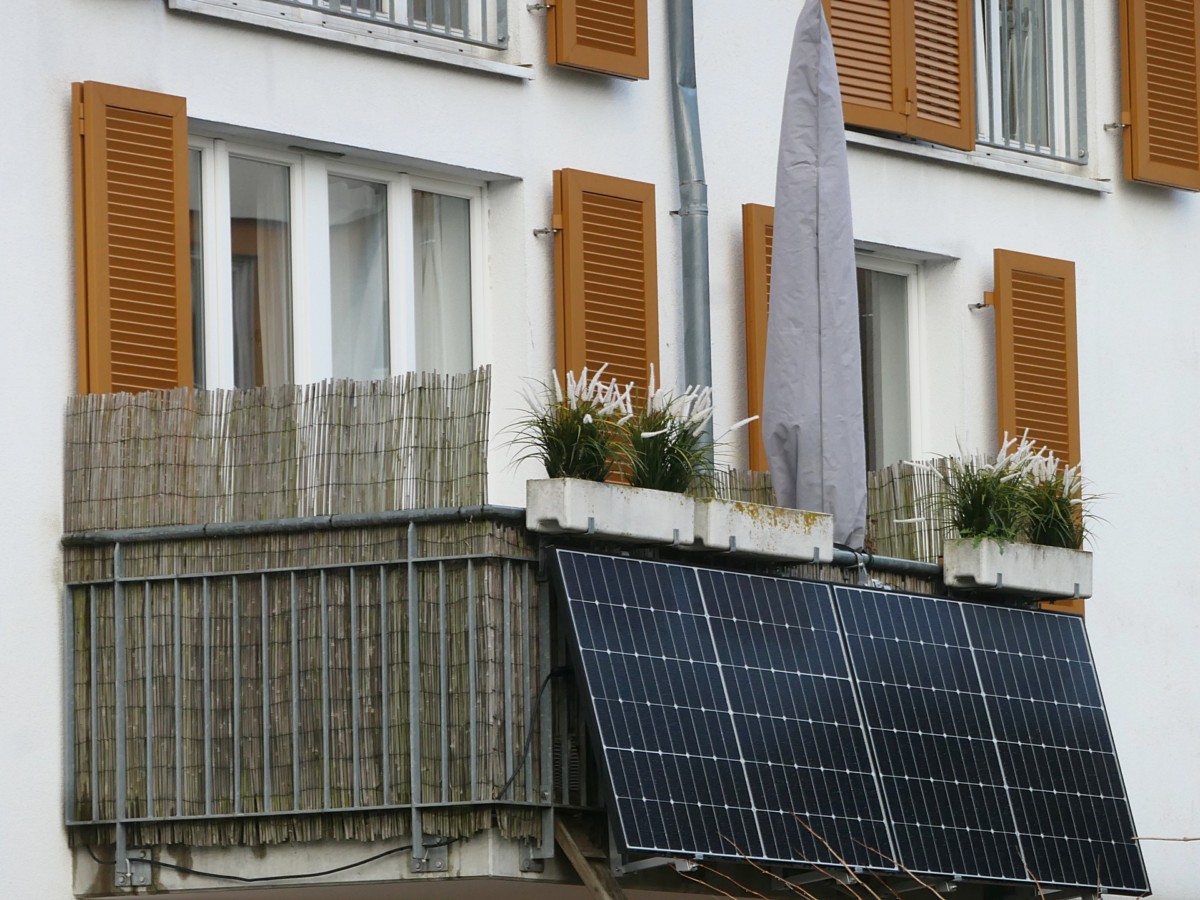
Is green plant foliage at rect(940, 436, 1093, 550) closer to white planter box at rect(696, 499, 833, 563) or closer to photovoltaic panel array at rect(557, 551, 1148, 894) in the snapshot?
photovoltaic panel array at rect(557, 551, 1148, 894)

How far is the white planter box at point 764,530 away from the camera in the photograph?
10719 mm

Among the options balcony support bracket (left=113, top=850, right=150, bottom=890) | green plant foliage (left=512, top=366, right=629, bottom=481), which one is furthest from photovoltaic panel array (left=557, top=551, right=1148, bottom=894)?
balcony support bracket (left=113, top=850, right=150, bottom=890)

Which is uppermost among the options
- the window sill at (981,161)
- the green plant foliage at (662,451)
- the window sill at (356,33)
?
the window sill at (356,33)

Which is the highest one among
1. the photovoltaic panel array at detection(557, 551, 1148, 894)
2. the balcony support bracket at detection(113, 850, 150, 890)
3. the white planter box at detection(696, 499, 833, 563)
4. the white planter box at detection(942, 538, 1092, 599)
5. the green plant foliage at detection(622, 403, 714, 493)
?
the green plant foliage at detection(622, 403, 714, 493)

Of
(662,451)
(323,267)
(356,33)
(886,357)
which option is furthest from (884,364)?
(662,451)

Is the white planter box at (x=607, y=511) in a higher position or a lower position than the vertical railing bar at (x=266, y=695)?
higher

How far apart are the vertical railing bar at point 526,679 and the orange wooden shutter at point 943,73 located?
4795mm

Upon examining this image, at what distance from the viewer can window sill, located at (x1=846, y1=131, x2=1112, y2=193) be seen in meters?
14.0

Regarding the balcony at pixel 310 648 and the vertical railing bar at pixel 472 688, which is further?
the balcony at pixel 310 648

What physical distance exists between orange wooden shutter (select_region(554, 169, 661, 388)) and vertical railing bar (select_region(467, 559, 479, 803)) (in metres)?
2.43

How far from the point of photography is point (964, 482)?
1227 centimetres

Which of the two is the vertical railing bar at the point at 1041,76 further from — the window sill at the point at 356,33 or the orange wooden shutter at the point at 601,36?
the window sill at the point at 356,33

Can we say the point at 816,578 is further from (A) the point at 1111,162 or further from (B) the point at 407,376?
(A) the point at 1111,162

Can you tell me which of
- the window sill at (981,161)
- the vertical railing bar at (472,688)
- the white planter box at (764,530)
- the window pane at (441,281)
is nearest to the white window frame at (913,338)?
the window sill at (981,161)
